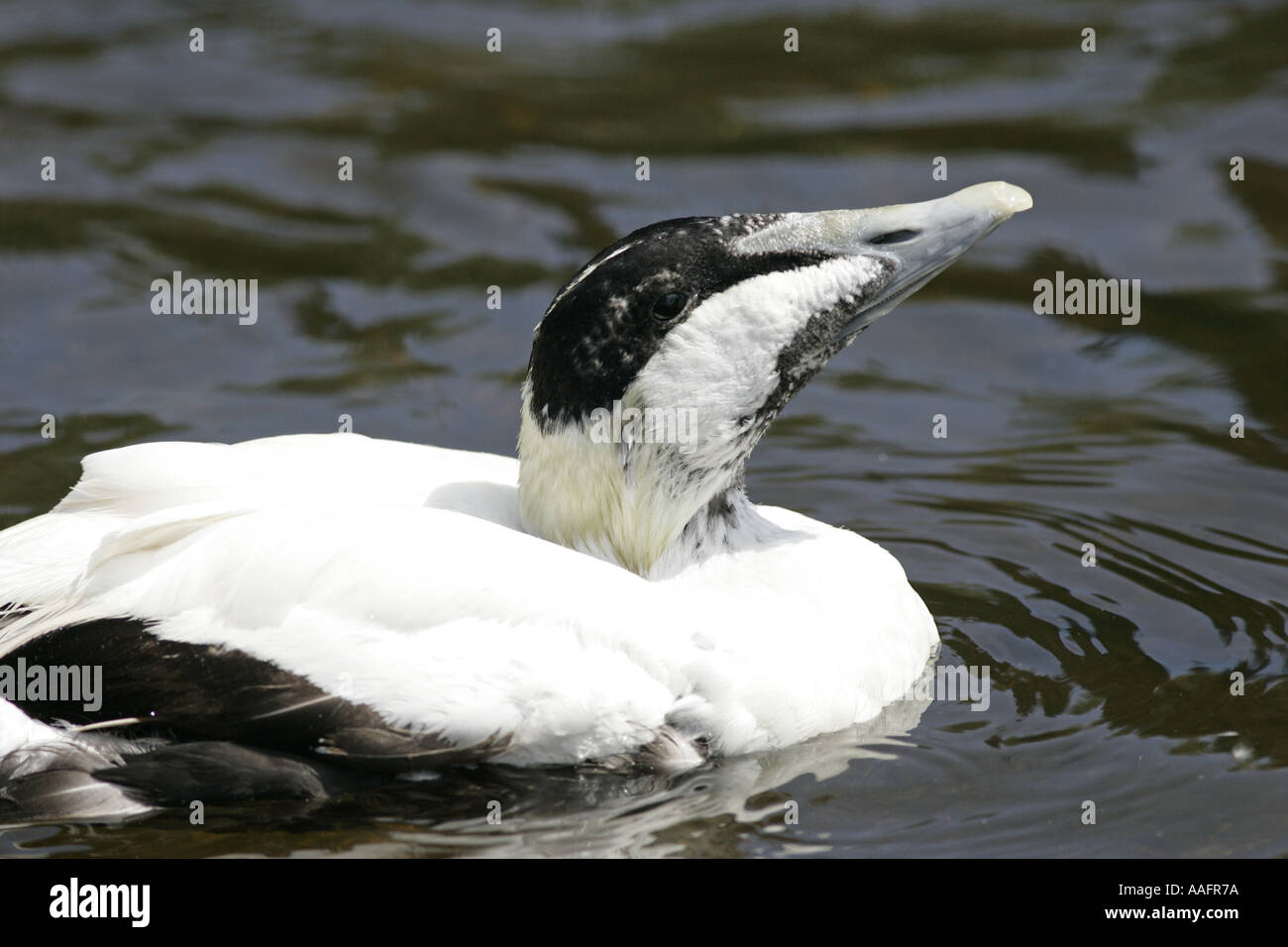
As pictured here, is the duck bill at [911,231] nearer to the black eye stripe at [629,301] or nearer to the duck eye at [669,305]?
the black eye stripe at [629,301]

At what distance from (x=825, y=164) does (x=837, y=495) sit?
381cm

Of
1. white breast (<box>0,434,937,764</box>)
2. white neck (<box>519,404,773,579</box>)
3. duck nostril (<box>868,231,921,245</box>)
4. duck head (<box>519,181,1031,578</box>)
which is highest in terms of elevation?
duck nostril (<box>868,231,921,245</box>)

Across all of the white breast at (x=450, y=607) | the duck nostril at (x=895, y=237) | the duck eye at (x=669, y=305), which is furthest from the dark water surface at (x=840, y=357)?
the duck nostril at (x=895, y=237)

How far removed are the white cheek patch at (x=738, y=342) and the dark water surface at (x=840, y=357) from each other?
4.13 feet

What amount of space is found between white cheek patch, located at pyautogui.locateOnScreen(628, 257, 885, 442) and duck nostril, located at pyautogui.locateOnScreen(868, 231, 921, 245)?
9 cm

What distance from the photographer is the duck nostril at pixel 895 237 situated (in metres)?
6.18

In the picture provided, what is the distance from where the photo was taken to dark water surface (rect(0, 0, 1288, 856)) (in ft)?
19.3

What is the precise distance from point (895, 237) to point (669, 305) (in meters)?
0.90

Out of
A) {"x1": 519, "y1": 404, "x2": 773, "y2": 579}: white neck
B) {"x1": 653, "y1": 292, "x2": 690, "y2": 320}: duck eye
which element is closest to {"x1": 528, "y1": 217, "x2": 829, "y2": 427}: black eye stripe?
{"x1": 653, "y1": 292, "x2": 690, "y2": 320}: duck eye

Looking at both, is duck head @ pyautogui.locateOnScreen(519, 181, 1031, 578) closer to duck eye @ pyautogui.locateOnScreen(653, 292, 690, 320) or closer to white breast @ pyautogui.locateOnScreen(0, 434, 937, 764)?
duck eye @ pyautogui.locateOnScreen(653, 292, 690, 320)

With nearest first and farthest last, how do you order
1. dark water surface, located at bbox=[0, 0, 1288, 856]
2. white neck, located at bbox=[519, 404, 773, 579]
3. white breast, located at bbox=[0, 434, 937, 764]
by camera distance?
white breast, located at bbox=[0, 434, 937, 764], dark water surface, located at bbox=[0, 0, 1288, 856], white neck, located at bbox=[519, 404, 773, 579]

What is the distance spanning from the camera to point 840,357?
1007 cm

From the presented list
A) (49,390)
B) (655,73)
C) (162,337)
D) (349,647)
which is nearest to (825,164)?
(655,73)
